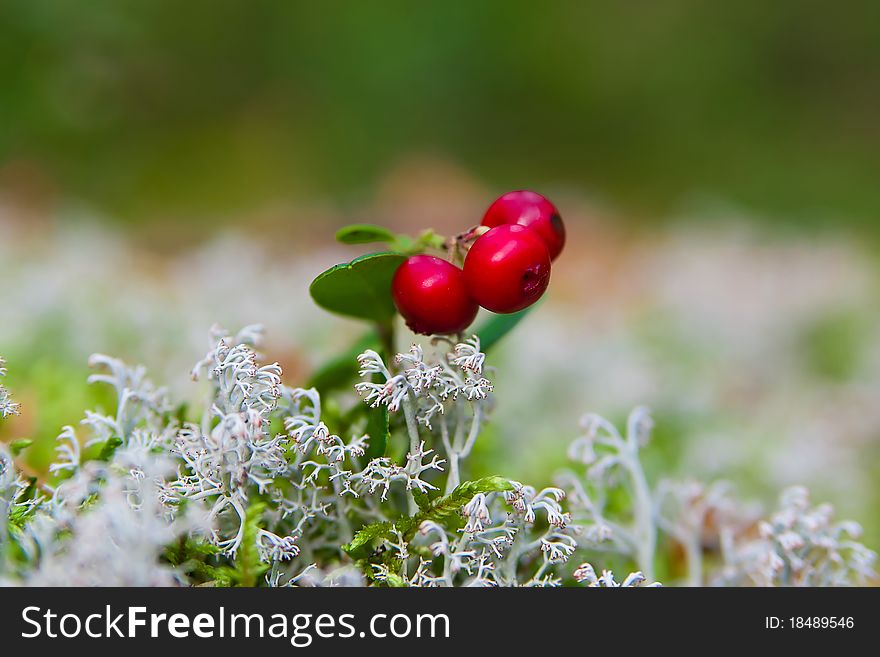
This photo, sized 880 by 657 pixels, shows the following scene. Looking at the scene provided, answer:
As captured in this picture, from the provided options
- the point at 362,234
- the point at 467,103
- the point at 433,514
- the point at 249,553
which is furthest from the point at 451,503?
the point at 467,103

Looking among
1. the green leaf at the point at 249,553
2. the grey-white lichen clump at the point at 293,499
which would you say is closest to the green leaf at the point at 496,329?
the grey-white lichen clump at the point at 293,499

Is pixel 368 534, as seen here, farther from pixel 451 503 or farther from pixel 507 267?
pixel 507 267

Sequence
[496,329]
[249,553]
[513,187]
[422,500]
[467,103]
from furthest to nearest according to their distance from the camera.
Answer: [467,103] < [513,187] < [496,329] < [422,500] < [249,553]

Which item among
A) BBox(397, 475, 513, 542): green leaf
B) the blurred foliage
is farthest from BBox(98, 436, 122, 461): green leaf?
the blurred foliage

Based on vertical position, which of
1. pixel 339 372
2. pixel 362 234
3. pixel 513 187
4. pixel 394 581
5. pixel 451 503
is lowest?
pixel 394 581

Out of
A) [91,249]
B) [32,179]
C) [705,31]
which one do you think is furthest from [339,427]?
[705,31]

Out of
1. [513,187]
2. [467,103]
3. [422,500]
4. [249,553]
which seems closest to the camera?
[249,553]

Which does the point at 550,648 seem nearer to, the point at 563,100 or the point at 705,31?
the point at 563,100

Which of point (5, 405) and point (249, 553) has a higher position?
point (5, 405)

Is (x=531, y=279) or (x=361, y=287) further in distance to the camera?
(x=361, y=287)
